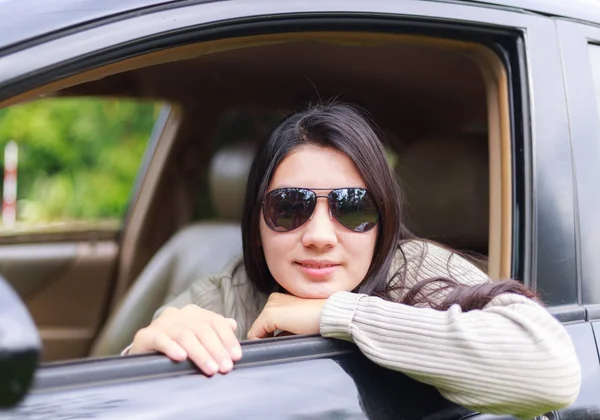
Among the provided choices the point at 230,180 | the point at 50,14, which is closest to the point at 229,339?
the point at 50,14

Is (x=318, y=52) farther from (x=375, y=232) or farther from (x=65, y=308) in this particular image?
(x=65, y=308)

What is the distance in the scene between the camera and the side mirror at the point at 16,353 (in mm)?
1004

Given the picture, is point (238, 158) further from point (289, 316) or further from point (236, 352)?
point (236, 352)

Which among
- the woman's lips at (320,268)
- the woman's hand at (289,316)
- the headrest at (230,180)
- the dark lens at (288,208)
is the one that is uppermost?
the headrest at (230,180)

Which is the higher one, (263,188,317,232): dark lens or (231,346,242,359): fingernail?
(263,188,317,232): dark lens

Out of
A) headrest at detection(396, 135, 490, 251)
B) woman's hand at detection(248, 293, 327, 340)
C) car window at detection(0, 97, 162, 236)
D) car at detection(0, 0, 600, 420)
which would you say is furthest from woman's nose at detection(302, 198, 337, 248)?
car window at detection(0, 97, 162, 236)

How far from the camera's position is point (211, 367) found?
4.12 ft

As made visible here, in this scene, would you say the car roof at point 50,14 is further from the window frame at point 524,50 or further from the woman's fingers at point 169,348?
the woman's fingers at point 169,348

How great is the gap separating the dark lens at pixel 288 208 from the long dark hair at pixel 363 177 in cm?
10

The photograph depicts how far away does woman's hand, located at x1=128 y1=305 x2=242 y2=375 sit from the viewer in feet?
4.15

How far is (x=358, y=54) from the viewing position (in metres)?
2.51

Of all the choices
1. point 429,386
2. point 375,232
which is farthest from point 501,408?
point 375,232

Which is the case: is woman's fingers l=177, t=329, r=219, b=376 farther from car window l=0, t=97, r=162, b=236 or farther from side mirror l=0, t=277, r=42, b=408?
car window l=0, t=97, r=162, b=236

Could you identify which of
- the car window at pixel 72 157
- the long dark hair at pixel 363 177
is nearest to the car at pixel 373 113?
the long dark hair at pixel 363 177
